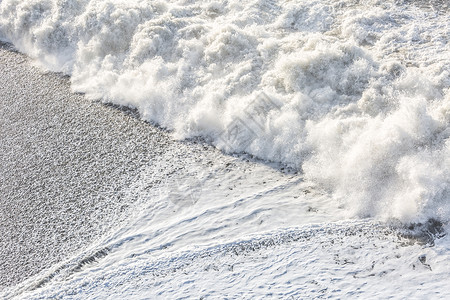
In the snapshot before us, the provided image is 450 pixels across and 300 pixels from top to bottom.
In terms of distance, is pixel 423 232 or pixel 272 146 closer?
pixel 423 232

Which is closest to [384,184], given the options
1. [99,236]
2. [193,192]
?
[193,192]

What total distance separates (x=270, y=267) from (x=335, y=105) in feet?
8.82

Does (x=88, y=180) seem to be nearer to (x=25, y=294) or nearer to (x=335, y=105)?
(x=25, y=294)


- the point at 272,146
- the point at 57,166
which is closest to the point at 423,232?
the point at 272,146

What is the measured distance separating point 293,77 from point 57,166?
3.73 metres

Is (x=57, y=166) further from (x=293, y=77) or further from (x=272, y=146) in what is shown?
(x=293, y=77)

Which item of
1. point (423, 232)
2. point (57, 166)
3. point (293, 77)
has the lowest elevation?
point (423, 232)

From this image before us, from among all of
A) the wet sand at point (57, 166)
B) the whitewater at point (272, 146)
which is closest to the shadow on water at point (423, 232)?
the whitewater at point (272, 146)

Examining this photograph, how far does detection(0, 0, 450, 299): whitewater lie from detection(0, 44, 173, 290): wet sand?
0.22 metres

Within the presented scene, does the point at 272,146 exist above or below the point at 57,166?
below

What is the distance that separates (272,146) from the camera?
6.26 meters

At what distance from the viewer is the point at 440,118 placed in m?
5.84

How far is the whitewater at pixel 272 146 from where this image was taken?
493cm

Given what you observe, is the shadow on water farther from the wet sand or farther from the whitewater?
the wet sand
